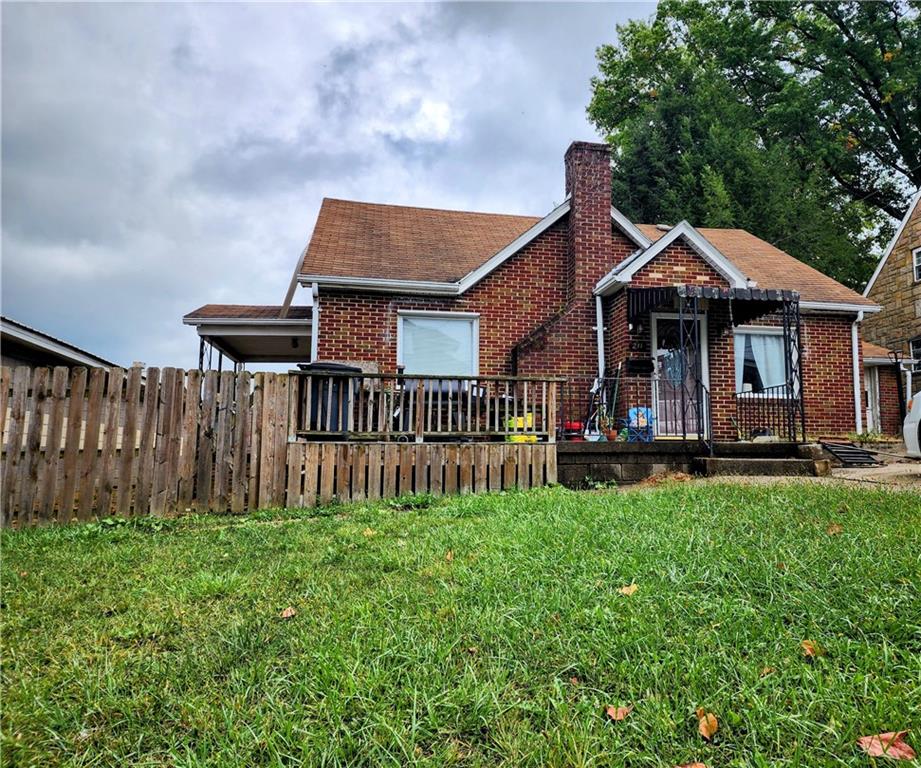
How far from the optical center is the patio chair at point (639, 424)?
9.26 meters

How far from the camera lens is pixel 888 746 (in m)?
1.64

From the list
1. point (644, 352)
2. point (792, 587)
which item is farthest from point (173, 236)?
point (792, 587)

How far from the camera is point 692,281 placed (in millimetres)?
10438

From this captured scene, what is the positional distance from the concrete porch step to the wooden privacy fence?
3585 millimetres

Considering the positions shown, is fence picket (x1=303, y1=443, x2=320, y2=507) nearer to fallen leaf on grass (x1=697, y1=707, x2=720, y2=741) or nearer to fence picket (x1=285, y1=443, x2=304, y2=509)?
fence picket (x1=285, y1=443, x2=304, y2=509)

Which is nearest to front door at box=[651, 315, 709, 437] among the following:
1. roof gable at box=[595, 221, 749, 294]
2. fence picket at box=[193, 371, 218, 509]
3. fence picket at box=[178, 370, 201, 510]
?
roof gable at box=[595, 221, 749, 294]

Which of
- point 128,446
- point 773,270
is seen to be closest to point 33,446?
point 128,446

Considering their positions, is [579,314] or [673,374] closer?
[579,314]

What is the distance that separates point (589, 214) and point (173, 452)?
8564mm

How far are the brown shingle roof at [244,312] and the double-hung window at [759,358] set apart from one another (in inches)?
354

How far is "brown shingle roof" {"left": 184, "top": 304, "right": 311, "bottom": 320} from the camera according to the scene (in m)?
10.6

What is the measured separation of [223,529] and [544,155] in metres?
21.4

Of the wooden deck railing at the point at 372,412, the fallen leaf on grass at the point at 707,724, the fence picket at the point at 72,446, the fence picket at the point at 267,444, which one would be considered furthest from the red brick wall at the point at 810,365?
the fallen leaf on grass at the point at 707,724

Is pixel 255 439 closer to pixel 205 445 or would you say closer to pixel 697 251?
pixel 205 445
